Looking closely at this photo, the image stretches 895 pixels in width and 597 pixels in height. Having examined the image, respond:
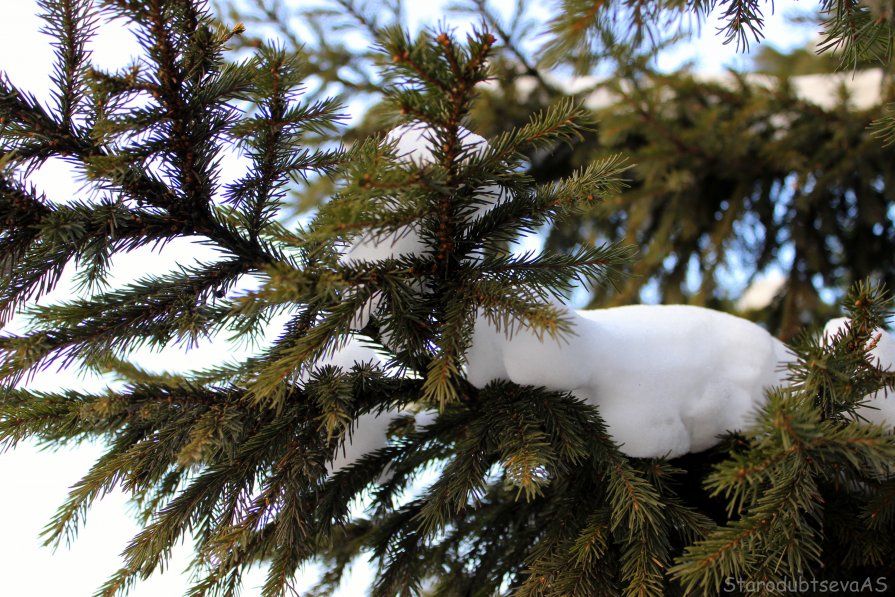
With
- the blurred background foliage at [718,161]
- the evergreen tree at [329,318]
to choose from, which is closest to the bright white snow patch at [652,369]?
the evergreen tree at [329,318]

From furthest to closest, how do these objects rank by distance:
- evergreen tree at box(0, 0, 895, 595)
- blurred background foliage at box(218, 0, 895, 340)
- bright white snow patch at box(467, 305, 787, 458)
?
blurred background foliage at box(218, 0, 895, 340) → bright white snow patch at box(467, 305, 787, 458) → evergreen tree at box(0, 0, 895, 595)

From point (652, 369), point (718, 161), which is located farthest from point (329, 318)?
point (718, 161)

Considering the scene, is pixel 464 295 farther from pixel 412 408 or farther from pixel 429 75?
pixel 412 408

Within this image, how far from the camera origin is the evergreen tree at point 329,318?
86 centimetres

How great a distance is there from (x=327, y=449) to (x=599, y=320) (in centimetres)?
48

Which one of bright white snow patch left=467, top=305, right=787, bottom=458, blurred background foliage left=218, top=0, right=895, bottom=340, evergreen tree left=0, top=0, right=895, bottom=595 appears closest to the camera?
evergreen tree left=0, top=0, right=895, bottom=595

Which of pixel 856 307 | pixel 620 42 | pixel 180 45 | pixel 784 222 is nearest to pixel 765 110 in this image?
pixel 784 222

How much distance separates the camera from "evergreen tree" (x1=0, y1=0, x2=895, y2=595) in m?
0.86

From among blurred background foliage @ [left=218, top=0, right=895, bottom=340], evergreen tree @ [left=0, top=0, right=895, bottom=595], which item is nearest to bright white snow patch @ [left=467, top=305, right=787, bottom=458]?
evergreen tree @ [left=0, top=0, right=895, bottom=595]

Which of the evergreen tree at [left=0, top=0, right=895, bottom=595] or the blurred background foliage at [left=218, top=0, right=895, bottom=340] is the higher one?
the blurred background foliage at [left=218, top=0, right=895, bottom=340]

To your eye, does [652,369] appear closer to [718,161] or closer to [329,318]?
[329,318]

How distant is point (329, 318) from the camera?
91 centimetres

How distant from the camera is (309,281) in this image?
32.2 inches

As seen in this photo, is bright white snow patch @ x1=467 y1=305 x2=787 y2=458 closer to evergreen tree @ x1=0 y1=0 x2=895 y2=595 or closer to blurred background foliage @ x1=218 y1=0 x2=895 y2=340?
evergreen tree @ x1=0 y1=0 x2=895 y2=595
